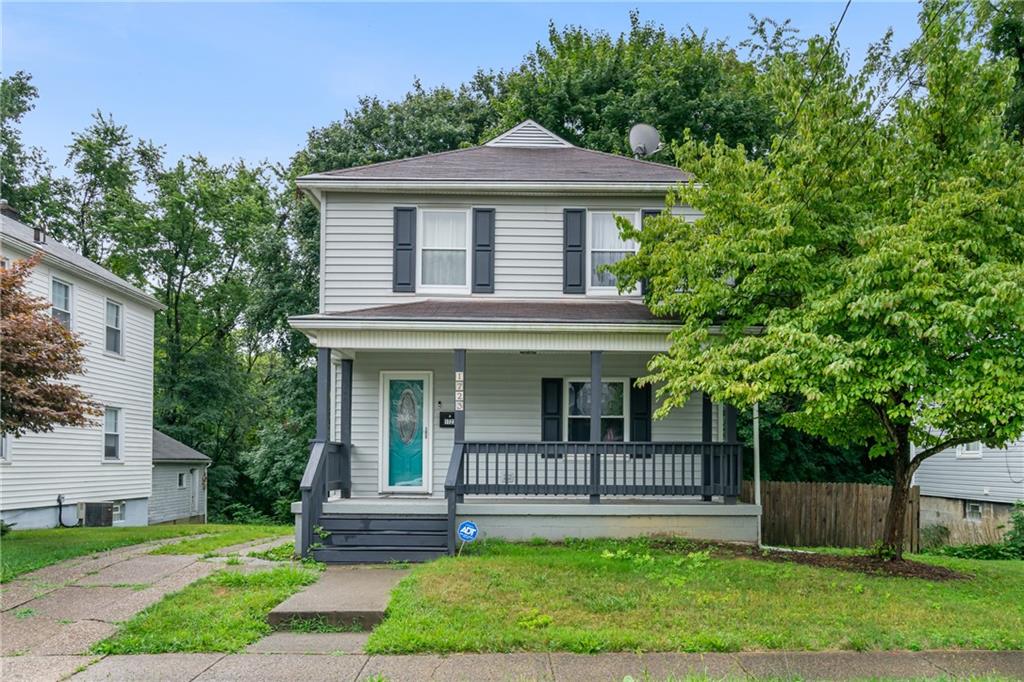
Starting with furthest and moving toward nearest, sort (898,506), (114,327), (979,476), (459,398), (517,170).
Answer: (114,327) → (979,476) → (517,170) → (459,398) → (898,506)

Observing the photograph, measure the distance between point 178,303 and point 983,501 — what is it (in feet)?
90.3

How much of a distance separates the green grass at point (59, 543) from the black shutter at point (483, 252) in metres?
7.09

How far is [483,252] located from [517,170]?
1.67 m

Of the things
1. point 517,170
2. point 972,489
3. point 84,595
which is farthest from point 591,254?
point 972,489

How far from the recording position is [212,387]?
2981 cm

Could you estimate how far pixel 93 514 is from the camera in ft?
59.8

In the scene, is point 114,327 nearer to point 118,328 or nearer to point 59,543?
point 118,328

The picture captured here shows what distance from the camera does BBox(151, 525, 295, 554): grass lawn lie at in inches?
444

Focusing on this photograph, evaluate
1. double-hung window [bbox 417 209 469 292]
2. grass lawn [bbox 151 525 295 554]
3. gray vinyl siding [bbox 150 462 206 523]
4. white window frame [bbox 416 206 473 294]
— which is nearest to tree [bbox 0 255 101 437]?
grass lawn [bbox 151 525 295 554]

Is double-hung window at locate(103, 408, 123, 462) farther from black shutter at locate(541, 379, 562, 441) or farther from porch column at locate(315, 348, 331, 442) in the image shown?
black shutter at locate(541, 379, 562, 441)

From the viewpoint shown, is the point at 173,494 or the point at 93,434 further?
the point at 173,494

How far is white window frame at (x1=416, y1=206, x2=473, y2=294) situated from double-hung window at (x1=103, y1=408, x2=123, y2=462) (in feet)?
36.7

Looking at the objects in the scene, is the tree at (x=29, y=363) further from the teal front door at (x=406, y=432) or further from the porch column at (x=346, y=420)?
the teal front door at (x=406, y=432)

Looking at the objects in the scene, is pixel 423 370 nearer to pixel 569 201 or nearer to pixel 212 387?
pixel 569 201
